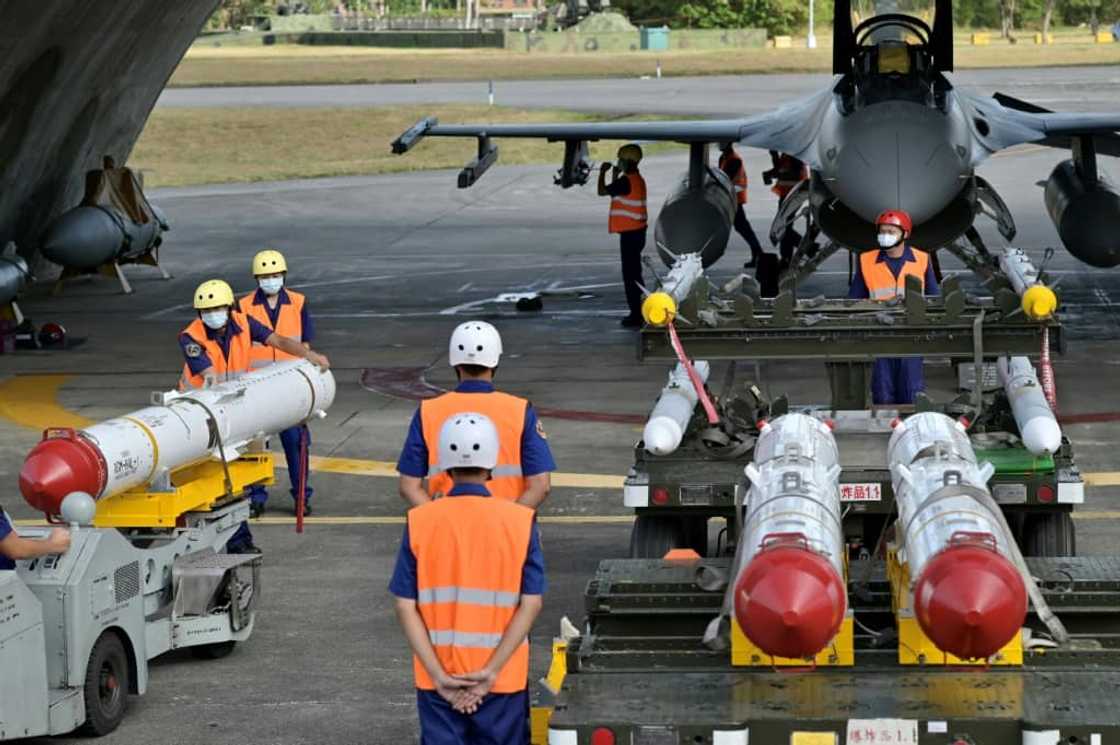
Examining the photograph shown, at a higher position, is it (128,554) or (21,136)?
(21,136)

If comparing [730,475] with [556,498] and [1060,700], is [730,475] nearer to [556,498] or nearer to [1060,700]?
[1060,700]

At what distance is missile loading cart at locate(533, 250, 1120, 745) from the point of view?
698cm

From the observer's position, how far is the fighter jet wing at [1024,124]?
2116 centimetres

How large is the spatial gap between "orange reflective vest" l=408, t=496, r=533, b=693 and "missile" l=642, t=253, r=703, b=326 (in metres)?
4.19

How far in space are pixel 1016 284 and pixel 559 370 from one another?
34.4 ft

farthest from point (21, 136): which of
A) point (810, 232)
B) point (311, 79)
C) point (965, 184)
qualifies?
point (311, 79)

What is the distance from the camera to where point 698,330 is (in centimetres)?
1171

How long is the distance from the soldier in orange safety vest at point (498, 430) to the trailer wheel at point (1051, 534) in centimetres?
320

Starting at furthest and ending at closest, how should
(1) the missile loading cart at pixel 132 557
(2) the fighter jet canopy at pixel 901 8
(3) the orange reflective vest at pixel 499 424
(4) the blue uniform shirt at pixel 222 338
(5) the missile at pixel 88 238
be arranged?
1. (5) the missile at pixel 88 238
2. (2) the fighter jet canopy at pixel 901 8
3. (4) the blue uniform shirt at pixel 222 338
4. (1) the missile loading cart at pixel 132 557
5. (3) the orange reflective vest at pixel 499 424

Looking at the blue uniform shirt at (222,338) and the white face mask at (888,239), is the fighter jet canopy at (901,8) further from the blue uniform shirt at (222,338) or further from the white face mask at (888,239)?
the blue uniform shirt at (222,338)

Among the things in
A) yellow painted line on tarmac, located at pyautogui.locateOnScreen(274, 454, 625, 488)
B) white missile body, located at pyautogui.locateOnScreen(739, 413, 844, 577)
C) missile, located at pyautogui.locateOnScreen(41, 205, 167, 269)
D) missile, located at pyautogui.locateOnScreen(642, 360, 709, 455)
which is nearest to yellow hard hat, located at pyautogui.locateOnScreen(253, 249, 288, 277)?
yellow painted line on tarmac, located at pyautogui.locateOnScreen(274, 454, 625, 488)

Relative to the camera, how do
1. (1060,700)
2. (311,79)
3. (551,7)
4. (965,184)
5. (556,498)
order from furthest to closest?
(551,7) < (311,79) < (965,184) < (556,498) < (1060,700)

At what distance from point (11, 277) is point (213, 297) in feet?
37.3

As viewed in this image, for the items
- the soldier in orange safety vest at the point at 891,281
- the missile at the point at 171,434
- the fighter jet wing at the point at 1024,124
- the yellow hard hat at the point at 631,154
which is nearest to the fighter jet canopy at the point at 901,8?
the fighter jet wing at the point at 1024,124
